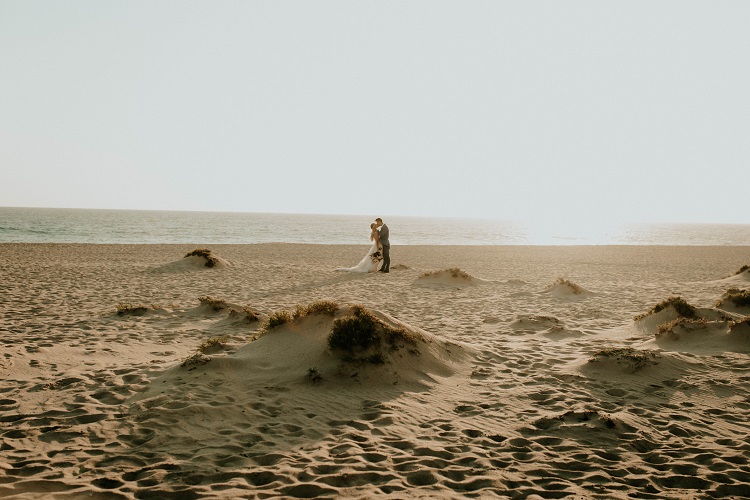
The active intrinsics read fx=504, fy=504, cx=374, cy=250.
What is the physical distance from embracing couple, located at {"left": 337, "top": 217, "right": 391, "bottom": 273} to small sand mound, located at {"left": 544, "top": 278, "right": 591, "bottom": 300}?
8.35 m

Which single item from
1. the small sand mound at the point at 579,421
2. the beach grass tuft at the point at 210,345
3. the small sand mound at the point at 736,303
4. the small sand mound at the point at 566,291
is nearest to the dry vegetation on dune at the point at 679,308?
the small sand mound at the point at 736,303

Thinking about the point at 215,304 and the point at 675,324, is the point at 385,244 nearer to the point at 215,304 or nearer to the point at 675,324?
the point at 215,304

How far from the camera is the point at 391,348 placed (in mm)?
7742

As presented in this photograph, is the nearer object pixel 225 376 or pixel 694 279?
pixel 225 376

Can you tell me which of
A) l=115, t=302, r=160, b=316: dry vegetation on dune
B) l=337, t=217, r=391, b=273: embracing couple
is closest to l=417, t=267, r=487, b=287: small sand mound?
l=337, t=217, r=391, b=273: embracing couple

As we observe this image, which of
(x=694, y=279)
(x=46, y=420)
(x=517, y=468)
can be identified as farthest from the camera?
(x=694, y=279)

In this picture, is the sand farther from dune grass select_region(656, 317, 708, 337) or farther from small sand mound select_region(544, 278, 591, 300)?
small sand mound select_region(544, 278, 591, 300)

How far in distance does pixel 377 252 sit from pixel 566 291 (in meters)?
9.55

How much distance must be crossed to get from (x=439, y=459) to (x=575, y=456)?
1404 mm

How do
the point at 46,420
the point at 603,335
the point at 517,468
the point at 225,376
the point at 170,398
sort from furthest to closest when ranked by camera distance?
the point at 603,335 → the point at 225,376 → the point at 170,398 → the point at 46,420 → the point at 517,468

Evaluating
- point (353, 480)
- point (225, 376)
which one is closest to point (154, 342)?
point (225, 376)

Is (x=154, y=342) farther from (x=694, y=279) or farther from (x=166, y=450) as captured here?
(x=694, y=279)

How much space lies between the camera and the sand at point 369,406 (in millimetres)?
4520

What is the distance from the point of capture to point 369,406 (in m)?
6.33
